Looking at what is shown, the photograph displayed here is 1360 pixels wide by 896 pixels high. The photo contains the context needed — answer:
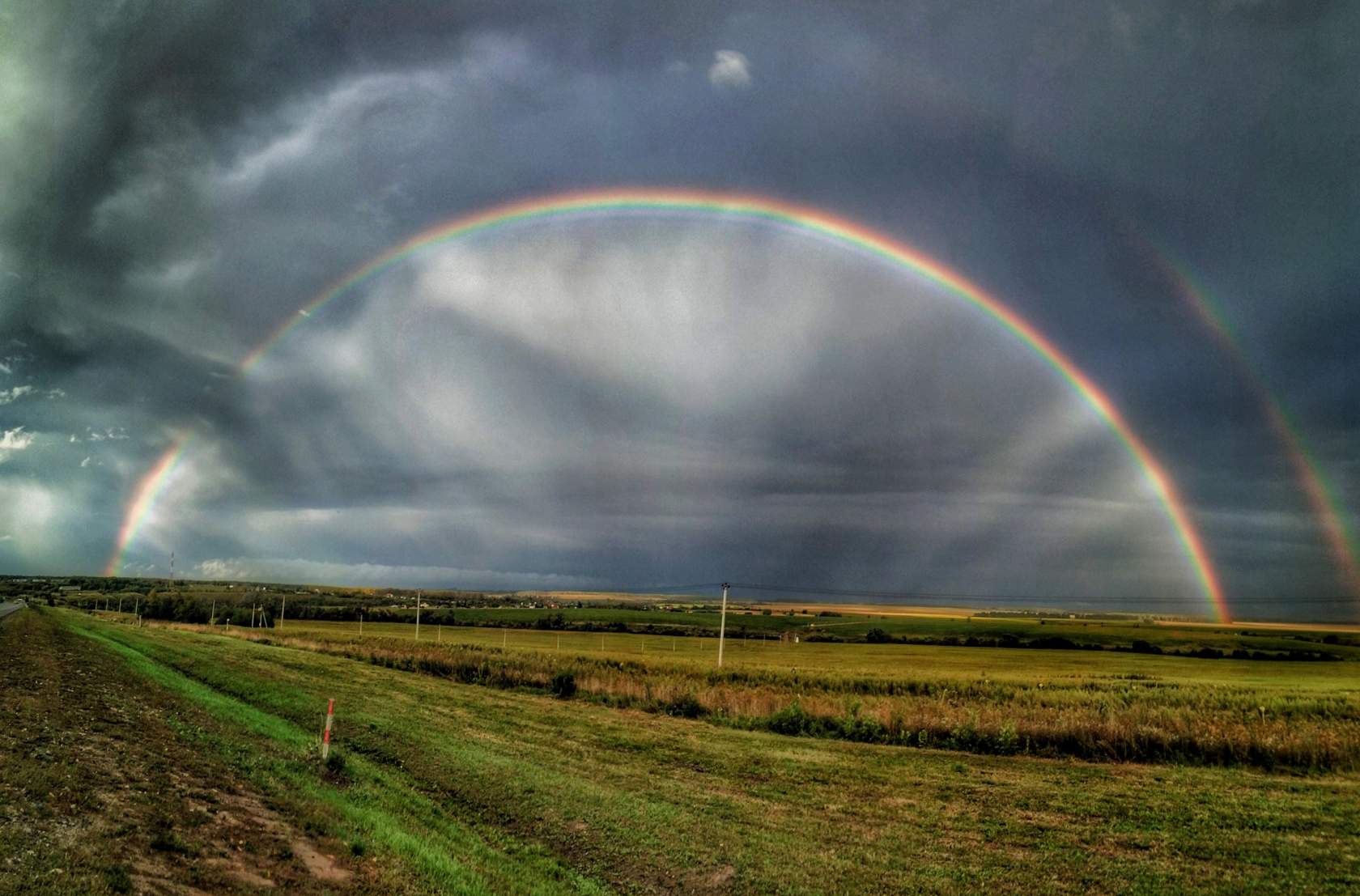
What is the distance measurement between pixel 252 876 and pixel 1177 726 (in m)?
26.1

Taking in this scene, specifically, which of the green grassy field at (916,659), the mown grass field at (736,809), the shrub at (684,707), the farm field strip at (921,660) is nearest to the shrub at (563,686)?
the shrub at (684,707)

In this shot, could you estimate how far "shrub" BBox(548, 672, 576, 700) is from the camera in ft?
122

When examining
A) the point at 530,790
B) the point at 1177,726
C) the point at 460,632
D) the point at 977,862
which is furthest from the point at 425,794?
the point at 460,632

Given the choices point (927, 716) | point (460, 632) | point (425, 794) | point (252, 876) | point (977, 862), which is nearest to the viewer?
point (252, 876)

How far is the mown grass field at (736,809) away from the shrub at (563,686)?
9.80 m

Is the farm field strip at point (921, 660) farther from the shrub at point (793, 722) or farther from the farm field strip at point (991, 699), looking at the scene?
the shrub at point (793, 722)

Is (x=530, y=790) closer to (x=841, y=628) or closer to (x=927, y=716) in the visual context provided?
(x=927, y=716)

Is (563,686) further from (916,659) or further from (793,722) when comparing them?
(916,659)

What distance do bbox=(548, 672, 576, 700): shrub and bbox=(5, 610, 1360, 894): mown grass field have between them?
9.80 meters

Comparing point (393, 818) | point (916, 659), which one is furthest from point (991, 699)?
point (916, 659)

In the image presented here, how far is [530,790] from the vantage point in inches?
631

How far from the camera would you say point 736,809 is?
50.8 ft

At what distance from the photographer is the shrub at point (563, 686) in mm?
37075

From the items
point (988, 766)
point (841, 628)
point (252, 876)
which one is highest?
point (252, 876)
